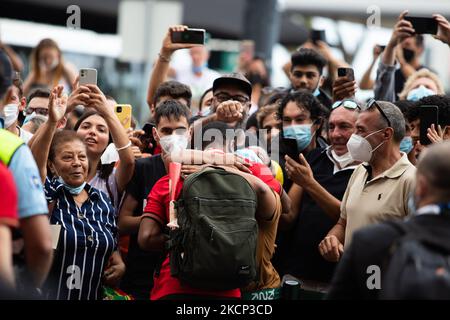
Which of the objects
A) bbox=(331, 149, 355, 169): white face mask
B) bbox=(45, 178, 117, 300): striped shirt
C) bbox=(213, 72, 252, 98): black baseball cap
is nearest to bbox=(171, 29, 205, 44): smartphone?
bbox=(213, 72, 252, 98): black baseball cap

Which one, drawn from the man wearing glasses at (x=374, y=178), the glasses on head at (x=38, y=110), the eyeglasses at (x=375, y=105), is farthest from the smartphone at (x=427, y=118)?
the glasses on head at (x=38, y=110)

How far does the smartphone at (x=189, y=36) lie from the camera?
814 centimetres

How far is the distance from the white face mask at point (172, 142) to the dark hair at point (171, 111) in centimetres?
17

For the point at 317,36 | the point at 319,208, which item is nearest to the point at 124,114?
the point at 319,208

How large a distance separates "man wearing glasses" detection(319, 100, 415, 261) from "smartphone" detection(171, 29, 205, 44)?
6.10 feet

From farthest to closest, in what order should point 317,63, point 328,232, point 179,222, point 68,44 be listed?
point 68,44
point 317,63
point 328,232
point 179,222

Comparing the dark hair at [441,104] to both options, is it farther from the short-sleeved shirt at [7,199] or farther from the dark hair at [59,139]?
the short-sleeved shirt at [7,199]

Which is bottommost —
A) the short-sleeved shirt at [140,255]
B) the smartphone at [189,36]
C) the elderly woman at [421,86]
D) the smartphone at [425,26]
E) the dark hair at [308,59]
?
the short-sleeved shirt at [140,255]

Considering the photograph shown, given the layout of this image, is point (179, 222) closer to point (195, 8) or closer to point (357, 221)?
point (357, 221)

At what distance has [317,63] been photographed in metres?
9.17

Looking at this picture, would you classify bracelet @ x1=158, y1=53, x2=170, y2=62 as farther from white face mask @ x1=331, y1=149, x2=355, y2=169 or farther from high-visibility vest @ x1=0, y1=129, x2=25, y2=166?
high-visibility vest @ x1=0, y1=129, x2=25, y2=166

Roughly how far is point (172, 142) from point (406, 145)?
5.70ft
